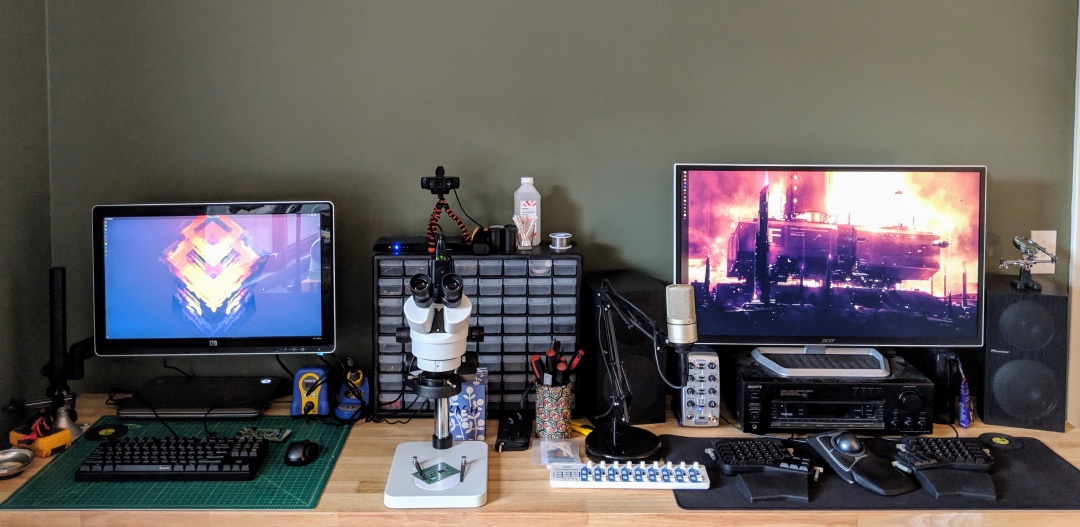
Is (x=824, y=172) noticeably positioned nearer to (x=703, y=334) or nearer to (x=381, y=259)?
(x=703, y=334)

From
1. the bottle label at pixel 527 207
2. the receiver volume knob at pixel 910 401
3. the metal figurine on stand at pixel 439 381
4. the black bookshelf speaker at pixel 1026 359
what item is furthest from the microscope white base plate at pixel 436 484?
the black bookshelf speaker at pixel 1026 359

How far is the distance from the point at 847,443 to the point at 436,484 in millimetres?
927

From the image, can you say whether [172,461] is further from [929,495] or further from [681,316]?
[929,495]

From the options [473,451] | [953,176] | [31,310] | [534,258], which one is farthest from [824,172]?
[31,310]

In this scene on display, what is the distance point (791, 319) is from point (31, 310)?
2.05 m

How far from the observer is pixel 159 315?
6.73 ft

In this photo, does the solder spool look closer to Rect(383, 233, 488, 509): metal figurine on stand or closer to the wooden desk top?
Rect(383, 233, 488, 509): metal figurine on stand

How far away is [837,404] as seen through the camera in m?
1.96

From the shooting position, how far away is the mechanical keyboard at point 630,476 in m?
1.64

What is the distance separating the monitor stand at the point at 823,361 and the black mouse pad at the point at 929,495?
248 mm

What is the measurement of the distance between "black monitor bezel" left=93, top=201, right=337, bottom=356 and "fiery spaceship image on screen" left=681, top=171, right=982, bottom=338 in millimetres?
965

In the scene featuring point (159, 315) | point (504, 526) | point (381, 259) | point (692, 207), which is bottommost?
point (504, 526)

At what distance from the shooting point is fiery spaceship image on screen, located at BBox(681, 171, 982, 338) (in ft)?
6.72

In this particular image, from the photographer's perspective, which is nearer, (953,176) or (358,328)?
(953,176)
